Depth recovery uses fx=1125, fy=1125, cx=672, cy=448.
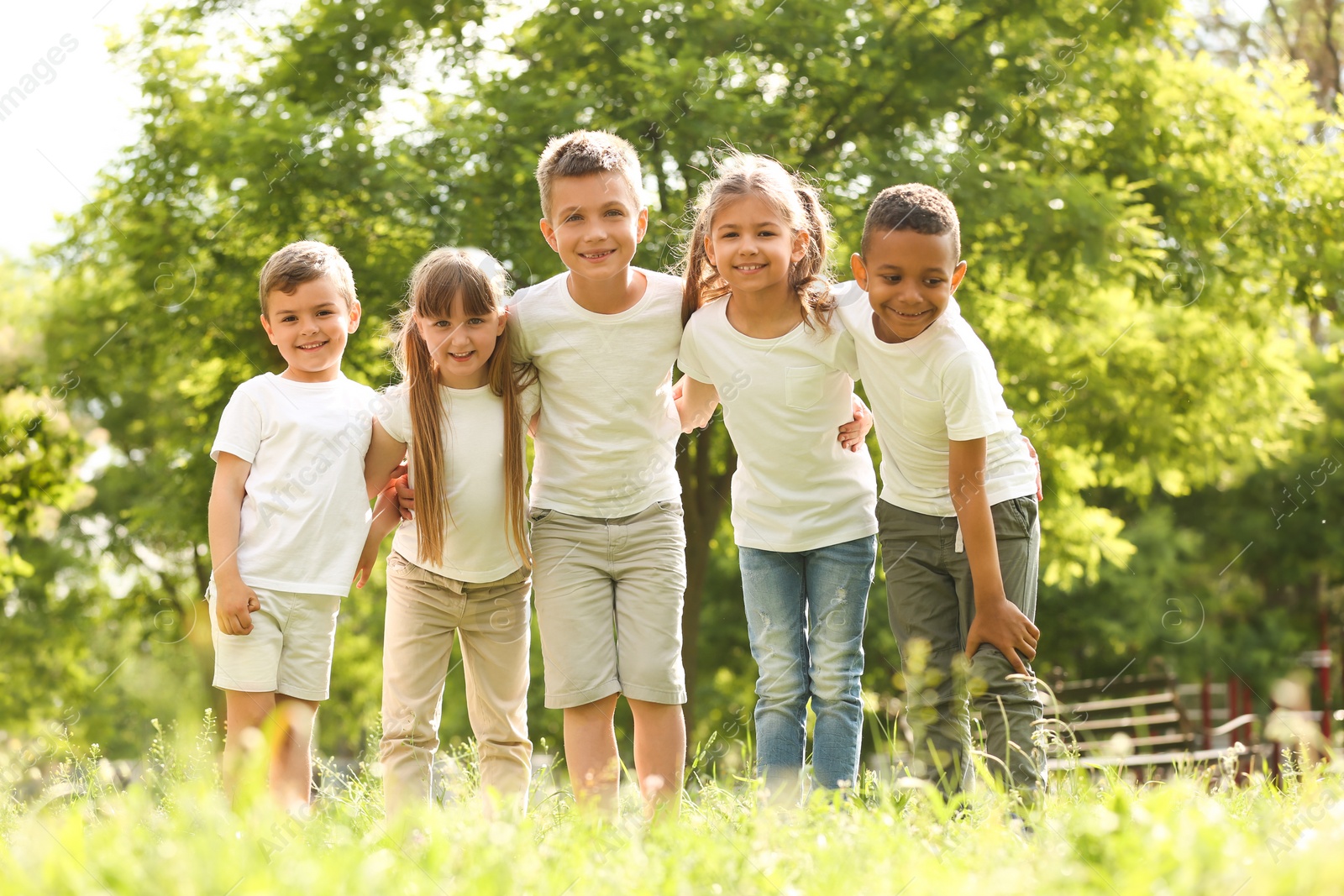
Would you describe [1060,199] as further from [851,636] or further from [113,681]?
[113,681]

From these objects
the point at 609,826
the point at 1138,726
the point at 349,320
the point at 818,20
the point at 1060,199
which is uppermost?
the point at 818,20

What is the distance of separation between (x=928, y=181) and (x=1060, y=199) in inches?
46.3

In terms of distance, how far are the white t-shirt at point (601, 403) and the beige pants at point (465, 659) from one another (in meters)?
0.34

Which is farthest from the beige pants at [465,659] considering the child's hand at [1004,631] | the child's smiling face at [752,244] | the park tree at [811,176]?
the park tree at [811,176]

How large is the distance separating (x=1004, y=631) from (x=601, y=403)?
1.32 m

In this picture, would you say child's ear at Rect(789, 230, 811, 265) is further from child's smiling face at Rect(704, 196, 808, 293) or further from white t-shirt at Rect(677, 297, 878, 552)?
white t-shirt at Rect(677, 297, 878, 552)

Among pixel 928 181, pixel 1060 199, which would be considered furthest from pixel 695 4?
pixel 1060 199

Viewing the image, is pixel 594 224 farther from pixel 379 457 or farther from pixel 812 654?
pixel 812 654

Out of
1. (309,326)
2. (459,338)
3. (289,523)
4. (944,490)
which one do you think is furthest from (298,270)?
(944,490)

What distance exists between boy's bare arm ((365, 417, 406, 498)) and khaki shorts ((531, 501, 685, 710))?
19.3 inches

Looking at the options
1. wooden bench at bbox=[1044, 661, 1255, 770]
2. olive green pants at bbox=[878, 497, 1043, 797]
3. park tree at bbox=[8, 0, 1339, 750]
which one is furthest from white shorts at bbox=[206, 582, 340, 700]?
wooden bench at bbox=[1044, 661, 1255, 770]

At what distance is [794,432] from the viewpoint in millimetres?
3330

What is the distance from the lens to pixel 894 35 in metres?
8.64

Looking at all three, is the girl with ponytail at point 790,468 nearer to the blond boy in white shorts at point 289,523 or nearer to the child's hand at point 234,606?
the blond boy in white shorts at point 289,523
